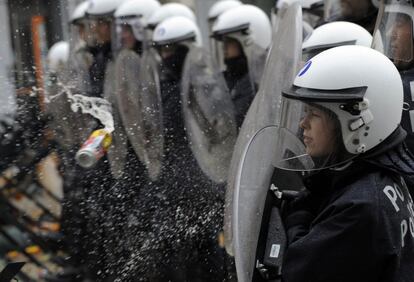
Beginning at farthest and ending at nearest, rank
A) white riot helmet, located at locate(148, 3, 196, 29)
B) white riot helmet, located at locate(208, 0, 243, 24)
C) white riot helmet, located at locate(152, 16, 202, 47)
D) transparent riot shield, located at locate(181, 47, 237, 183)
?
white riot helmet, located at locate(208, 0, 243, 24), white riot helmet, located at locate(148, 3, 196, 29), white riot helmet, located at locate(152, 16, 202, 47), transparent riot shield, located at locate(181, 47, 237, 183)

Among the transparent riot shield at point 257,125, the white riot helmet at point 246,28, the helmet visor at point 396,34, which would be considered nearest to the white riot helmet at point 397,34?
the helmet visor at point 396,34

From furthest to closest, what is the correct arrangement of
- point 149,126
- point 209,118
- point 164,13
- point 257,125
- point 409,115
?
1. point 164,13
2. point 209,118
3. point 149,126
4. point 409,115
5. point 257,125

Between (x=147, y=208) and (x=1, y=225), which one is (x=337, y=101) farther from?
(x=1, y=225)

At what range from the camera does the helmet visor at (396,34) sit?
3.28 m

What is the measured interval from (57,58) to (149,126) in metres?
1.35

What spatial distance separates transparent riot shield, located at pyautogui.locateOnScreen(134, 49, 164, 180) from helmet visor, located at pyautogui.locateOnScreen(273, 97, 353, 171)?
1.62 meters

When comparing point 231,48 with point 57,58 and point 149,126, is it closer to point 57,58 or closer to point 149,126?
point 57,58

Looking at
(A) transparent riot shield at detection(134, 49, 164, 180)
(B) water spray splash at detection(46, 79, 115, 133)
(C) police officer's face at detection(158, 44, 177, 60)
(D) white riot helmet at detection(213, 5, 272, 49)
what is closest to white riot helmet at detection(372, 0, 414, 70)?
(A) transparent riot shield at detection(134, 49, 164, 180)

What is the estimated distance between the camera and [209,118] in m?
4.71

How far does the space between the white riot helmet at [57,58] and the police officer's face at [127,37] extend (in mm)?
398

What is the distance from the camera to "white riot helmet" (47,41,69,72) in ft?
16.6

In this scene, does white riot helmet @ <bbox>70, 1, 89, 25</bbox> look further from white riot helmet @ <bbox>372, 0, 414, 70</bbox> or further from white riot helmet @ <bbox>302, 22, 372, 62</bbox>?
white riot helmet @ <bbox>372, 0, 414, 70</bbox>

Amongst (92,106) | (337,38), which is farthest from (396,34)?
(92,106)

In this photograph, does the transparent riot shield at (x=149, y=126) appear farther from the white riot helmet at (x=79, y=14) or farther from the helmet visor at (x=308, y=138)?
the helmet visor at (x=308, y=138)
